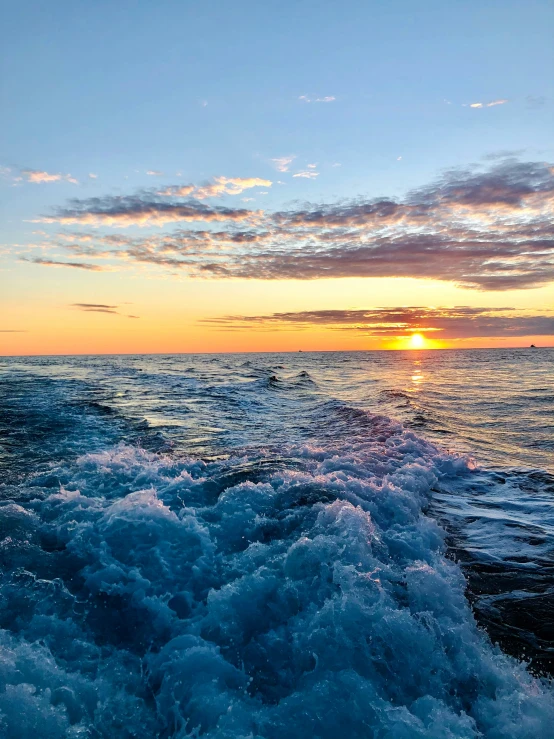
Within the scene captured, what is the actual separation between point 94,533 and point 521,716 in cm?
506

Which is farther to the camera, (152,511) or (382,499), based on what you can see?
(382,499)

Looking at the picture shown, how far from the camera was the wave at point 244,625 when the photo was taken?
331cm

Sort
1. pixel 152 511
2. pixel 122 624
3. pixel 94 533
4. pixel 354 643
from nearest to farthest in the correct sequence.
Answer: pixel 354 643 < pixel 122 624 < pixel 94 533 < pixel 152 511

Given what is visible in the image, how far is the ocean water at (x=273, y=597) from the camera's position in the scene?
336 cm

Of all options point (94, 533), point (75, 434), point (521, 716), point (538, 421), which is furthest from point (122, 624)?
point (538, 421)

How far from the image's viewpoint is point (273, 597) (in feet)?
15.2

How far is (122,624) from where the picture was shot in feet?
14.2

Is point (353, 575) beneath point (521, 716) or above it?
above

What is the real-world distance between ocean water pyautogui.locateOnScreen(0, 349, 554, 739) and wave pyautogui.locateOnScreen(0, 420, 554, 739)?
0.05ft

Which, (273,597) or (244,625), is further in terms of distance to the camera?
(273,597)

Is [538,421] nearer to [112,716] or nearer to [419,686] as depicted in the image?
[419,686]

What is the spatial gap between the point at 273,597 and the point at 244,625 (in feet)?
1.47

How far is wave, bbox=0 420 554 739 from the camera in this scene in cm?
331

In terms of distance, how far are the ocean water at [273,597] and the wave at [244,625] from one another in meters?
0.02
